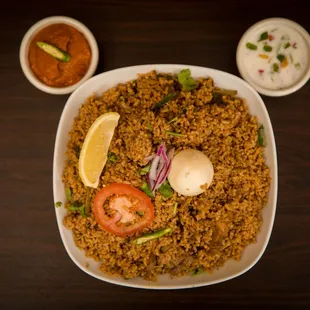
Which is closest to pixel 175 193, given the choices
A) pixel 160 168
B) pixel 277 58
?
pixel 160 168

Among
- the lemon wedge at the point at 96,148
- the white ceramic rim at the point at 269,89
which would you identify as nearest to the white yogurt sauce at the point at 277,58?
the white ceramic rim at the point at 269,89

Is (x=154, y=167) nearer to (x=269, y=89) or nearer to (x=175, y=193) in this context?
(x=175, y=193)

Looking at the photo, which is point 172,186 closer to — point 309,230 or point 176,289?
point 176,289

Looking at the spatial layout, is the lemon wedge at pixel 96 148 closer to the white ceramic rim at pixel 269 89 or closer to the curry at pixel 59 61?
the curry at pixel 59 61

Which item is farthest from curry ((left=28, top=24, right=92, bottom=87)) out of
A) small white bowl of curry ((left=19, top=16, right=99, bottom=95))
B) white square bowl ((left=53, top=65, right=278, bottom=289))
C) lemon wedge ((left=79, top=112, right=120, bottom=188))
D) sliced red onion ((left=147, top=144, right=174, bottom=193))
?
sliced red onion ((left=147, top=144, right=174, bottom=193))

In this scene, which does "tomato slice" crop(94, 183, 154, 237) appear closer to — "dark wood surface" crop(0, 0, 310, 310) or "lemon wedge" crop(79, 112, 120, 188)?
"lemon wedge" crop(79, 112, 120, 188)

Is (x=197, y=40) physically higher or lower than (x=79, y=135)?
higher
